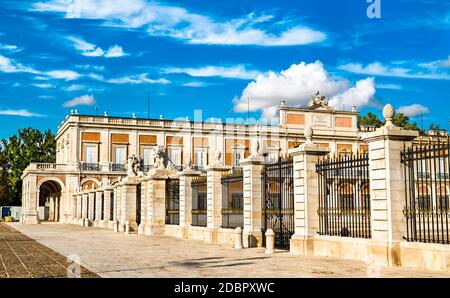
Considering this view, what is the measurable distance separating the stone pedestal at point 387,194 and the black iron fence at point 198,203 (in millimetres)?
10559

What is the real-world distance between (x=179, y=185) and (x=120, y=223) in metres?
7.75

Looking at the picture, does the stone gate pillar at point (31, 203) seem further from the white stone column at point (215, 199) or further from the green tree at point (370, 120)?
the green tree at point (370, 120)

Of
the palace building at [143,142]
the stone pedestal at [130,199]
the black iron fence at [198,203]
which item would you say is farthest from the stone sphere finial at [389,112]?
the palace building at [143,142]

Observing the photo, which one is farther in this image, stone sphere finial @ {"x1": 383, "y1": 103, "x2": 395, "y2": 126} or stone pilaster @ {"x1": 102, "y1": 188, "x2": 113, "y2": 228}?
stone pilaster @ {"x1": 102, "y1": 188, "x2": 113, "y2": 228}

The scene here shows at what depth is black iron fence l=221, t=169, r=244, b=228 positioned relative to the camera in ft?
61.5

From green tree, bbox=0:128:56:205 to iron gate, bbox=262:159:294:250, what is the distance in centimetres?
5758

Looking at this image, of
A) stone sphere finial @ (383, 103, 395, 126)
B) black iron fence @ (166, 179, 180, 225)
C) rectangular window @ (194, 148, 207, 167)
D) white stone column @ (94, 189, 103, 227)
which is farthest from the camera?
rectangular window @ (194, 148, 207, 167)

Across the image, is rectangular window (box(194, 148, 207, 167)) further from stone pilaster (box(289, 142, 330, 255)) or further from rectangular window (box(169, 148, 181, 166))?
stone pilaster (box(289, 142, 330, 255))

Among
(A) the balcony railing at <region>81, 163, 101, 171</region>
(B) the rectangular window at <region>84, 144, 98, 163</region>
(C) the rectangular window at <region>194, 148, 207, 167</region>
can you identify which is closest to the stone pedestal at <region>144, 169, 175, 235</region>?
(A) the balcony railing at <region>81, 163, 101, 171</region>

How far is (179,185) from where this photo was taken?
2311cm

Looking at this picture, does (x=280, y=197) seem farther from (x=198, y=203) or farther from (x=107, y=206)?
(x=107, y=206)

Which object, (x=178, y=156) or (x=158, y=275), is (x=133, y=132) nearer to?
(x=178, y=156)

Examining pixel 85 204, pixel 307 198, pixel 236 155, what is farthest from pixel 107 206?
pixel 236 155
